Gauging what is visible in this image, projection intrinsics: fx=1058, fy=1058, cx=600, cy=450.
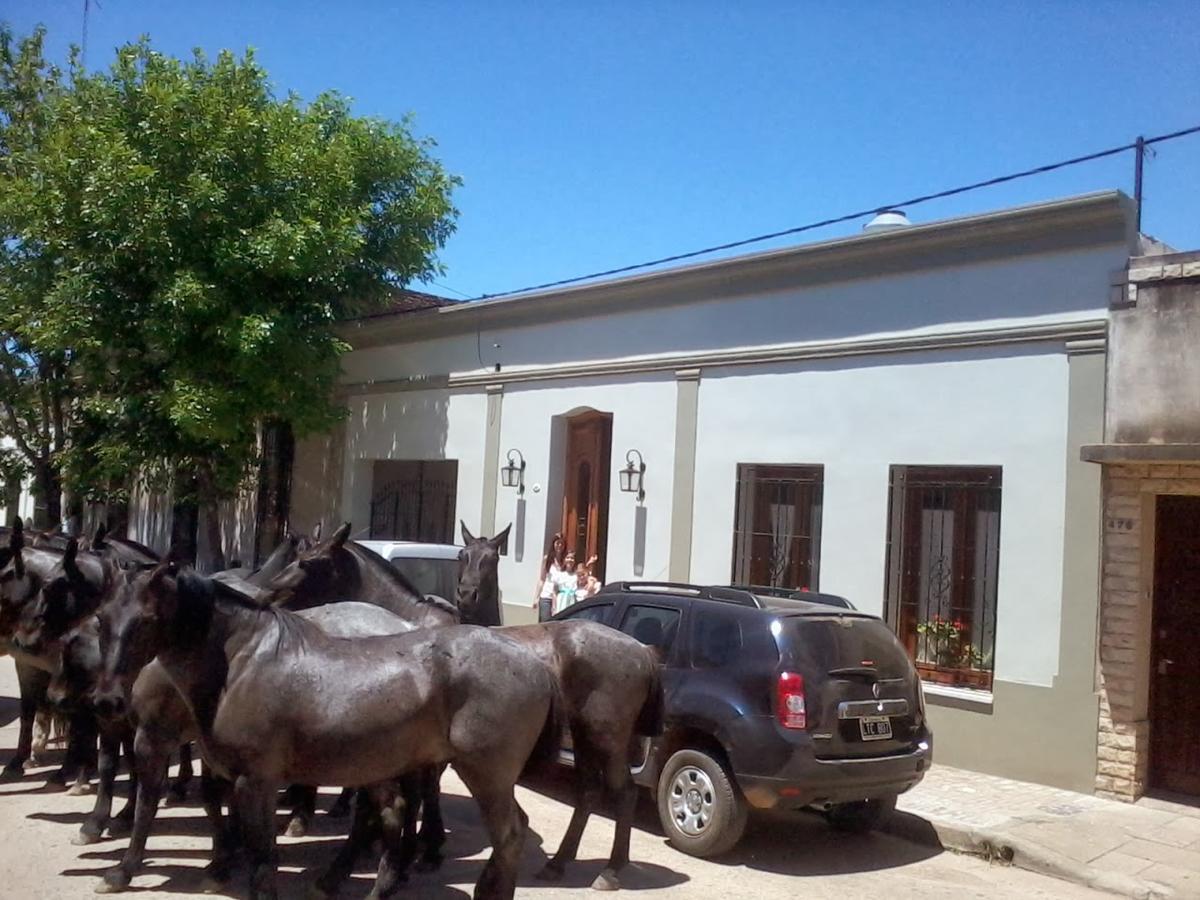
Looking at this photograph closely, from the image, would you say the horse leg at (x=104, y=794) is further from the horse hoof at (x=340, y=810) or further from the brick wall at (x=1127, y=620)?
the brick wall at (x=1127, y=620)

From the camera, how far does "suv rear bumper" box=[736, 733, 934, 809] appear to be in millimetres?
6848

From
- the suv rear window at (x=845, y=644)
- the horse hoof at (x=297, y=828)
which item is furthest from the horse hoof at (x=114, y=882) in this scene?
the suv rear window at (x=845, y=644)

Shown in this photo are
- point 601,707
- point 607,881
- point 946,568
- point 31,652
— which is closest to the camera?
point 607,881

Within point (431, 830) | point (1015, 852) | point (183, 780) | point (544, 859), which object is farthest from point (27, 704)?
point (1015, 852)

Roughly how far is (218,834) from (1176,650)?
8163mm

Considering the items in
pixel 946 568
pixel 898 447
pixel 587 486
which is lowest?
pixel 946 568

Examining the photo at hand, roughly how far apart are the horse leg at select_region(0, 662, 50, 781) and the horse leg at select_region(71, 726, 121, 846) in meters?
1.53

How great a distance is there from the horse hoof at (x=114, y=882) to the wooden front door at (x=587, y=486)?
9462 mm

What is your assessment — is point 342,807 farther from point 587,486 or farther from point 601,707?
point 587,486

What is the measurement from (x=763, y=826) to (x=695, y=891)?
77.9 inches

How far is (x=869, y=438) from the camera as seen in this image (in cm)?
1150

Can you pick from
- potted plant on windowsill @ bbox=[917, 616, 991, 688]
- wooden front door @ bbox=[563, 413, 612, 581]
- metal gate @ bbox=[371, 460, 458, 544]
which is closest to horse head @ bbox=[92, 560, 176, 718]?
potted plant on windowsill @ bbox=[917, 616, 991, 688]

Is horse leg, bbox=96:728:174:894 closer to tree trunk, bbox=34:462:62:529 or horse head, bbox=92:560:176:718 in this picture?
horse head, bbox=92:560:176:718

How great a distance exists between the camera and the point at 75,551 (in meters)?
7.11
